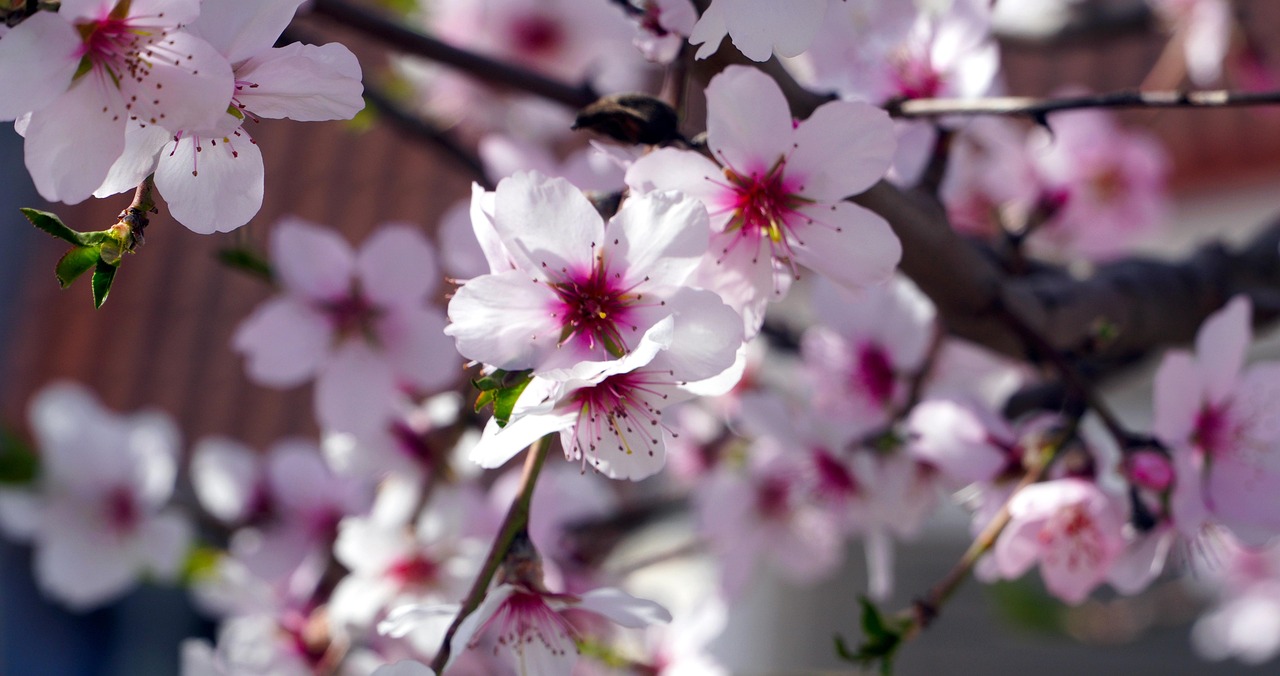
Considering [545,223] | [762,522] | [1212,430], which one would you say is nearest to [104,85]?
[545,223]

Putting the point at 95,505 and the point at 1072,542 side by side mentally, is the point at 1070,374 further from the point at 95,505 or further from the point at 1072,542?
the point at 95,505

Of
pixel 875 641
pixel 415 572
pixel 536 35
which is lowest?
pixel 415 572

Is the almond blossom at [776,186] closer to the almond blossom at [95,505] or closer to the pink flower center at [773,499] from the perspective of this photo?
the pink flower center at [773,499]

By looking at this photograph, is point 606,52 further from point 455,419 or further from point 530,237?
point 530,237

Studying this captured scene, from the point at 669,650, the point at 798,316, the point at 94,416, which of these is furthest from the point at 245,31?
the point at 798,316

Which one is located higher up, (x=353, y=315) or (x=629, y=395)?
(x=629, y=395)

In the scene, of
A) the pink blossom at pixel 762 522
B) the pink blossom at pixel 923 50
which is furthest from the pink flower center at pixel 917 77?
the pink blossom at pixel 762 522

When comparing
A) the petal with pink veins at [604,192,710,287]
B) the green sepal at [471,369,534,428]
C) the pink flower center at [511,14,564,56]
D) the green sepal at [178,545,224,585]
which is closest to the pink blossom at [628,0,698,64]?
the petal with pink veins at [604,192,710,287]
